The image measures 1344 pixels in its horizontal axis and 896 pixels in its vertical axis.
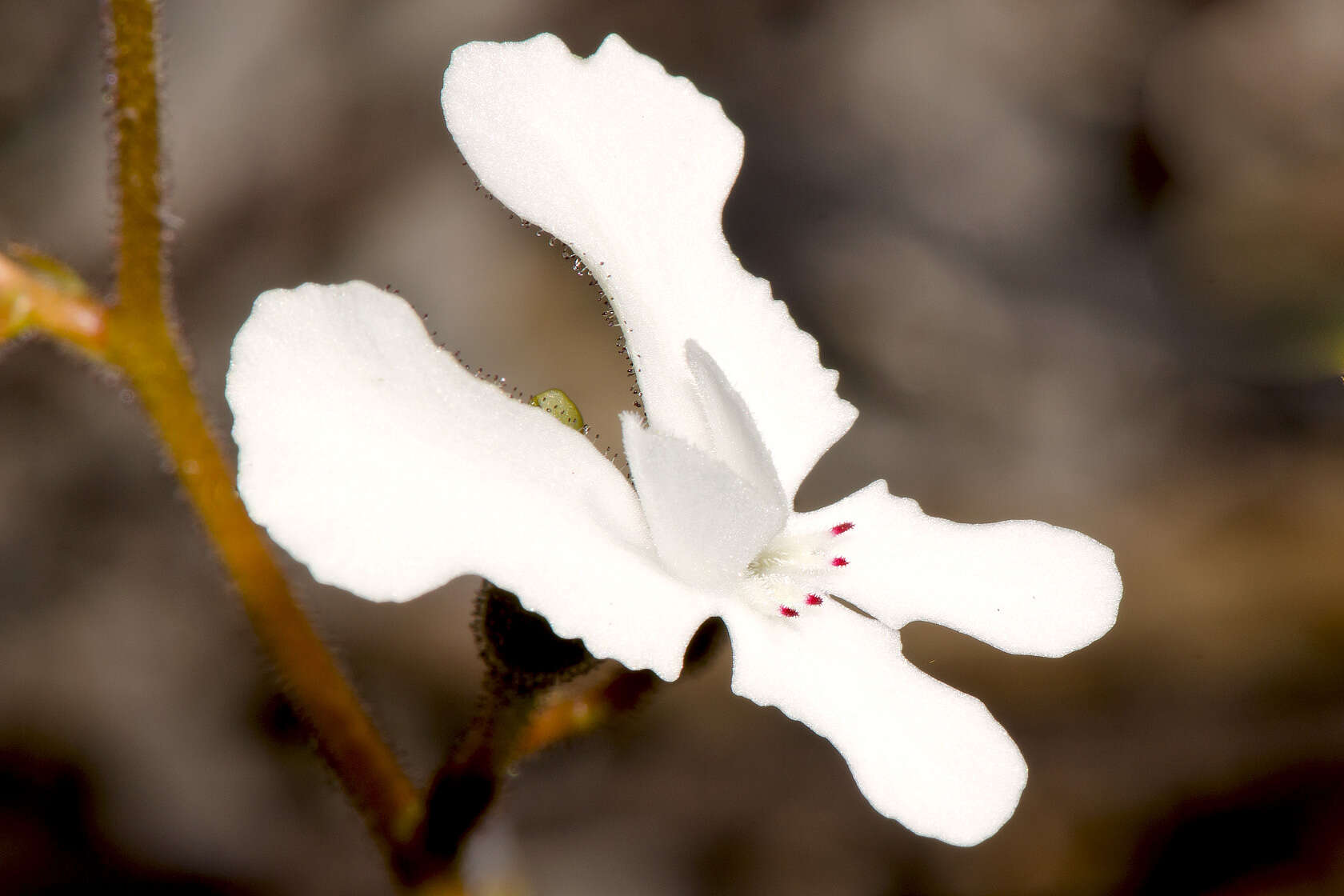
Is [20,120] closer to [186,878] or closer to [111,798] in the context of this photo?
[111,798]

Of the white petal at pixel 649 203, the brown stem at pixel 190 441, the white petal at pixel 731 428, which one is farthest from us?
the brown stem at pixel 190 441

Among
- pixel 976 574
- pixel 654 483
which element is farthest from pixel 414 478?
pixel 976 574

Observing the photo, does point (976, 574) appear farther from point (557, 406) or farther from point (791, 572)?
point (557, 406)

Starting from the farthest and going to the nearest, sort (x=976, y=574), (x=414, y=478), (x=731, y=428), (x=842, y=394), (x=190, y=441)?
1. (x=842, y=394)
2. (x=190, y=441)
3. (x=976, y=574)
4. (x=731, y=428)
5. (x=414, y=478)

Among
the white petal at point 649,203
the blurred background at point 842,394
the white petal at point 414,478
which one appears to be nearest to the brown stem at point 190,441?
the white petal at point 649,203

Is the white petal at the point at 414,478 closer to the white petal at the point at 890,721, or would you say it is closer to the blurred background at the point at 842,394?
the white petal at the point at 890,721

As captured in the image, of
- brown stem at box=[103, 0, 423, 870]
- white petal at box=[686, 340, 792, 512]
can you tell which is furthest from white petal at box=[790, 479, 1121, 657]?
brown stem at box=[103, 0, 423, 870]
